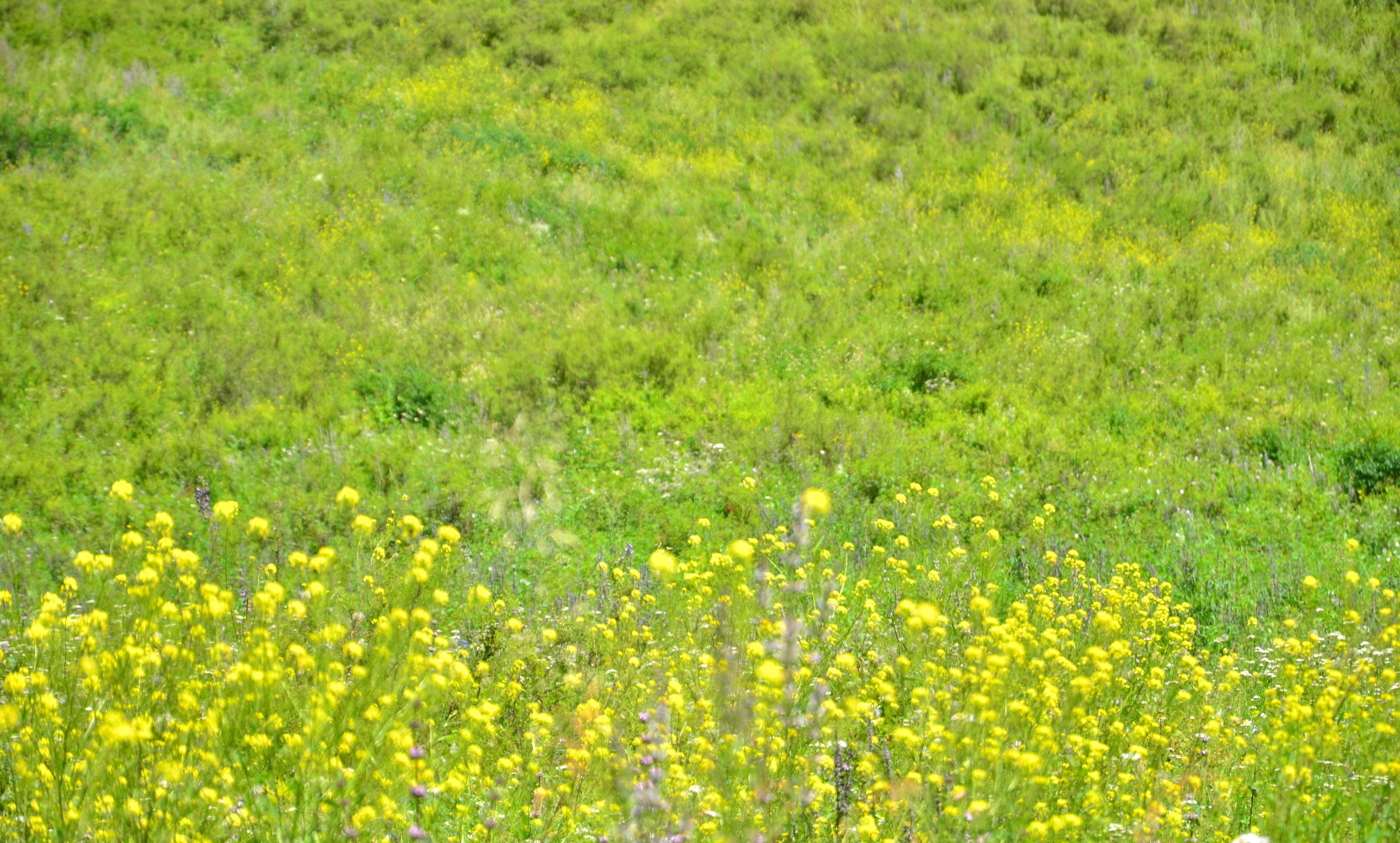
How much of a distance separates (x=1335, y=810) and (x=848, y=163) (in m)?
10.9

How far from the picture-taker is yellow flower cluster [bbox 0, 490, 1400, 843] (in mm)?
2414

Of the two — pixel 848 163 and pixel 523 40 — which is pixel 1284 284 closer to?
pixel 848 163

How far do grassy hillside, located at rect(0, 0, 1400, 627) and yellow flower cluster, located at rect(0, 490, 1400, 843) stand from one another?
1792 millimetres

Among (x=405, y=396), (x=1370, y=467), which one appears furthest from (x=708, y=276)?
(x=1370, y=467)

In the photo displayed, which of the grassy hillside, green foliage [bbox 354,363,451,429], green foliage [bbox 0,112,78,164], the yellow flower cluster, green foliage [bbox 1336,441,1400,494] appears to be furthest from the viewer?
green foliage [bbox 0,112,78,164]

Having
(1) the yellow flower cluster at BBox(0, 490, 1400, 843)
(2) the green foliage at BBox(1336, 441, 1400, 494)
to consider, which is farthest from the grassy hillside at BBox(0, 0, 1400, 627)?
(1) the yellow flower cluster at BBox(0, 490, 1400, 843)

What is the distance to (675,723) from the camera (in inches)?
135

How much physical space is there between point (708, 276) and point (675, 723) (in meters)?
6.98

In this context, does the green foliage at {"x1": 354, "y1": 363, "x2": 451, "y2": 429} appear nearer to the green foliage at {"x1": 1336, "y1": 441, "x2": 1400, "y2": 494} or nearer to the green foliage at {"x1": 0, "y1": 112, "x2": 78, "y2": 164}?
the green foliage at {"x1": 0, "y1": 112, "x2": 78, "y2": 164}

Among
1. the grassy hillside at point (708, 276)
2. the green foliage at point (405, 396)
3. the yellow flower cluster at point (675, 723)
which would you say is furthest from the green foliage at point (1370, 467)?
the green foliage at point (405, 396)

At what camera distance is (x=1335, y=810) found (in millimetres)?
2613

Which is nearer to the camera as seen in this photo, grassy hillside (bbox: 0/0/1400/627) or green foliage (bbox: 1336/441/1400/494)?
green foliage (bbox: 1336/441/1400/494)

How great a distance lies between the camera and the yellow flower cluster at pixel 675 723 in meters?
2.41

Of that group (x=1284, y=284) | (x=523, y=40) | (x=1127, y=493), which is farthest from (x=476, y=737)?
(x=523, y=40)
